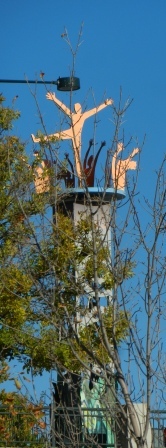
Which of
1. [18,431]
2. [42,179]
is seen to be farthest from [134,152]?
[42,179]

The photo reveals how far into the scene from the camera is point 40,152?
21.2 m

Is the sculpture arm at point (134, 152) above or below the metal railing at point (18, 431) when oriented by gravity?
above

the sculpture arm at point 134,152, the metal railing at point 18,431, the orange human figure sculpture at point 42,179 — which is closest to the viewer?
the sculpture arm at point 134,152

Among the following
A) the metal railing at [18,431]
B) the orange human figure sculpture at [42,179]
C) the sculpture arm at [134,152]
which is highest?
the orange human figure sculpture at [42,179]

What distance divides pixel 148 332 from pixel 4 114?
45.7ft

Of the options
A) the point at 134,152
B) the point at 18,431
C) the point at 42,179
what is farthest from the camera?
the point at 42,179

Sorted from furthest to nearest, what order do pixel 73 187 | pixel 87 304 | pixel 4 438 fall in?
pixel 73 187 → pixel 4 438 → pixel 87 304

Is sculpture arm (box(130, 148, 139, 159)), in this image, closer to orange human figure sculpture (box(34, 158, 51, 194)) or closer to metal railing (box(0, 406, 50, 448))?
metal railing (box(0, 406, 50, 448))

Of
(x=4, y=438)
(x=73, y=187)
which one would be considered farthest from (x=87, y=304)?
(x=73, y=187)

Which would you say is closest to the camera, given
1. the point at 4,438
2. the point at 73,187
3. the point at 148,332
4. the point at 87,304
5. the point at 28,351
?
the point at 148,332

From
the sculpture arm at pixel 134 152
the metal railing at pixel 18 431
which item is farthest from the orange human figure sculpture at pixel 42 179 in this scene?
the sculpture arm at pixel 134 152

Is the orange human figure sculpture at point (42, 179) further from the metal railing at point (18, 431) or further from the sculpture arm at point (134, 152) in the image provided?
the sculpture arm at point (134, 152)

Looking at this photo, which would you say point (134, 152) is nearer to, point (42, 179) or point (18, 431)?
point (18, 431)

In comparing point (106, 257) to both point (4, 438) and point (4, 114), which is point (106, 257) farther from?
point (4, 114)
